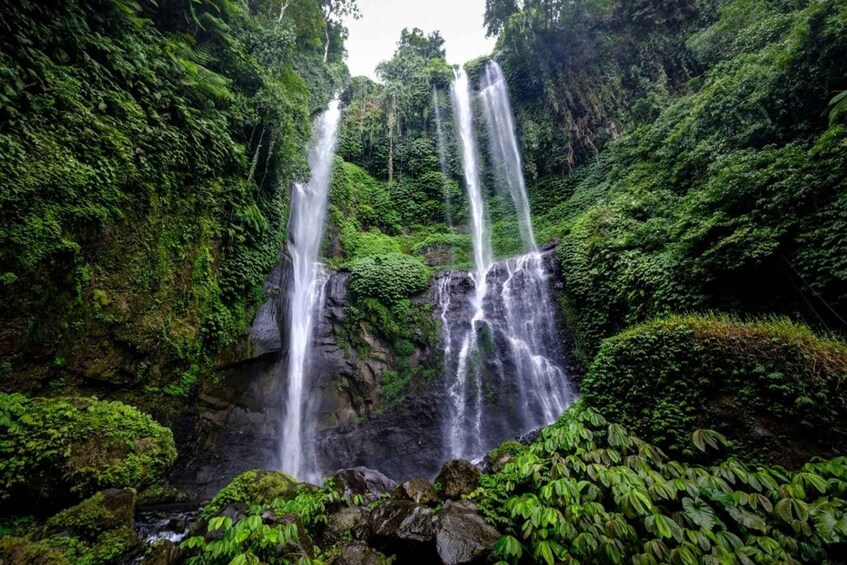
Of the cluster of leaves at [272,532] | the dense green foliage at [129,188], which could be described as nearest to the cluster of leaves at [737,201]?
the cluster of leaves at [272,532]

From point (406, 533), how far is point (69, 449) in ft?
13.3

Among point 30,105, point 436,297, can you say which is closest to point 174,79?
point 30,105

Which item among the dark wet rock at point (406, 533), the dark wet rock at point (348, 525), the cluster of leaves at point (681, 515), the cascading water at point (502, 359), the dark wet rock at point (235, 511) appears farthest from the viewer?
the cascading water at point (502, 359)

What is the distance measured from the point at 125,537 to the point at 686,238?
10.0 m

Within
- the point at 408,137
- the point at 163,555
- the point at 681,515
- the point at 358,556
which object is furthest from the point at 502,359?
the point at 408,137

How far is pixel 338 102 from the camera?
2084 cm

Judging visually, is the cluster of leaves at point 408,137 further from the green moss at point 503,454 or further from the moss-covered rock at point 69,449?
the moss-covered rock at point 69,449

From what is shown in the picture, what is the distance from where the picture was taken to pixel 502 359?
10742 mm

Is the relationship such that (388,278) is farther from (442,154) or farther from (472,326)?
(442,154)

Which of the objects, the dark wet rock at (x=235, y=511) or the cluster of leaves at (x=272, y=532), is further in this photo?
the dark wet rock at (x=235, y=511)

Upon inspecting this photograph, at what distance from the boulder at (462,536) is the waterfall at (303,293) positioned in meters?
7.17

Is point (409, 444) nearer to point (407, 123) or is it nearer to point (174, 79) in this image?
point (174, 79)

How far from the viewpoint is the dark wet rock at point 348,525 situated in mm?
4028

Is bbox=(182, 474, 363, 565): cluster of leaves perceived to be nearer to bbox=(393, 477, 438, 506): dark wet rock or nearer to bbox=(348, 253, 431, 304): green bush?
bbox=(393, 477, 438, 506): dark wet rock
